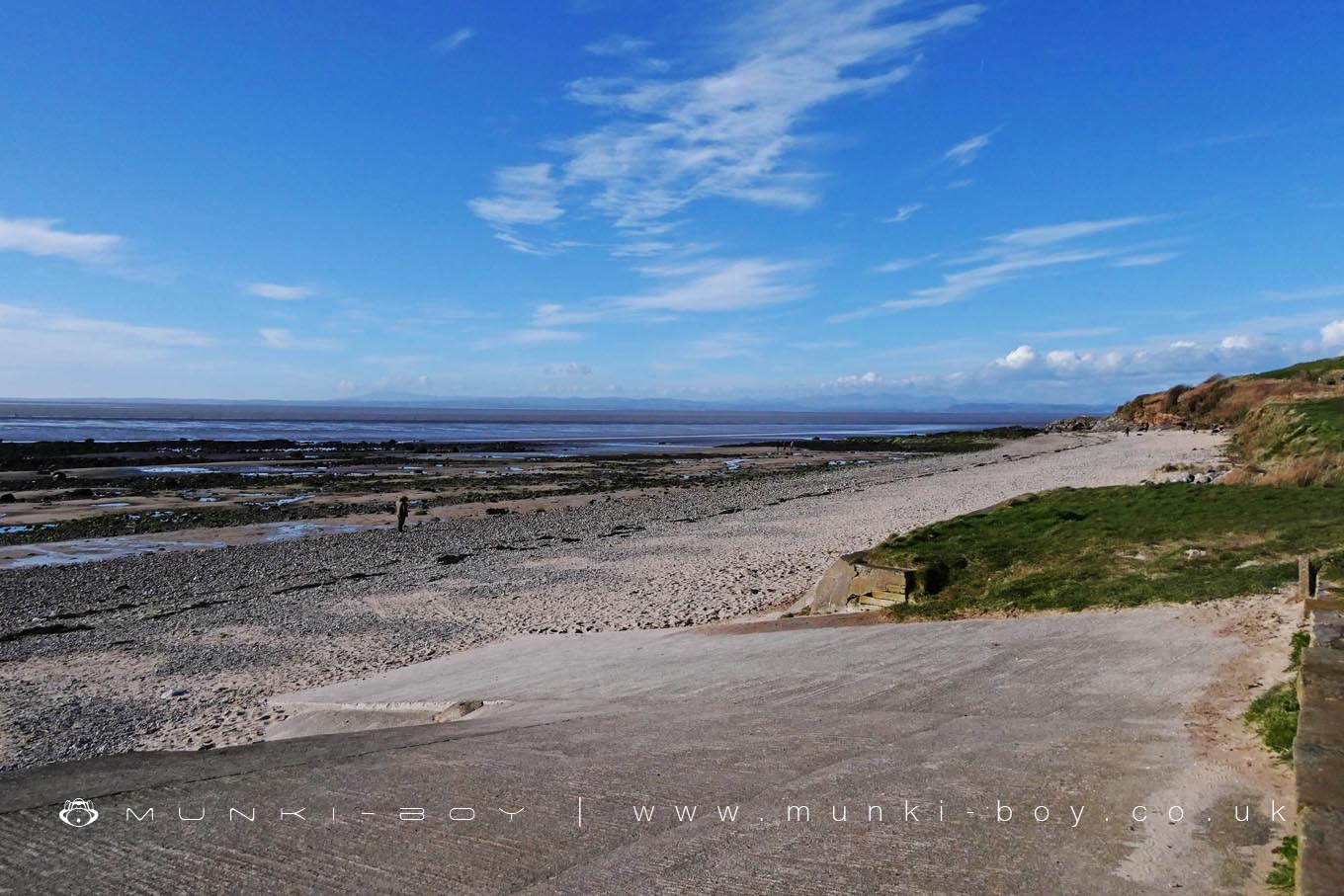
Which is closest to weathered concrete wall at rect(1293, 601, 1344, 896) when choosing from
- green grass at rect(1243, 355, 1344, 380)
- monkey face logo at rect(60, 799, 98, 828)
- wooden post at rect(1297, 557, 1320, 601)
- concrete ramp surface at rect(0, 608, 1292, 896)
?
concrete ramp surface at rect(0, 608, 1292, 896)

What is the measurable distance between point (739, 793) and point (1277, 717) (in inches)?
146

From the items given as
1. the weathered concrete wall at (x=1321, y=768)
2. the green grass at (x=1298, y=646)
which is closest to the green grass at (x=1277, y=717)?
A: the weathered concrete wall at (x=1321, y=768)

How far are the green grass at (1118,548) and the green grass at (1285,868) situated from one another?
6.56 meters

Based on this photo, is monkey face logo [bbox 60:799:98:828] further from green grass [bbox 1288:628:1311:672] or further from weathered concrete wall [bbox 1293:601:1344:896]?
green grass [bbox 1288:628:1311:672]

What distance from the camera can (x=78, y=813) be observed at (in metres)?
5.86

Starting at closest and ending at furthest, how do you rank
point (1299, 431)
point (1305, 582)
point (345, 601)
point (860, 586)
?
point (1305, 582) → point (860, 586) → point (345, 601) → point (1299, 431)

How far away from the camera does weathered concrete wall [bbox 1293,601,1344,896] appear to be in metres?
3.58

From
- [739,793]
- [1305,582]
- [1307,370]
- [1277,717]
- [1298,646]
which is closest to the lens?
[739,793]

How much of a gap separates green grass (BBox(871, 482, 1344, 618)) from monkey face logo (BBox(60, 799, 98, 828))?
359 inches

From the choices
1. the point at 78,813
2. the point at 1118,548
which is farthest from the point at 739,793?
the point at 1118,548

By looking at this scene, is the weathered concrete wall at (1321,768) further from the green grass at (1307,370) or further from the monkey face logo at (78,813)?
the green grass at (1307,370)

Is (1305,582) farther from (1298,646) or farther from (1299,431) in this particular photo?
(1299,431)

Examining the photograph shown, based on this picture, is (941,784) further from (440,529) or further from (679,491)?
(679,491)

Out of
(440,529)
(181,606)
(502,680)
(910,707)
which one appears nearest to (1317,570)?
(910,707)
